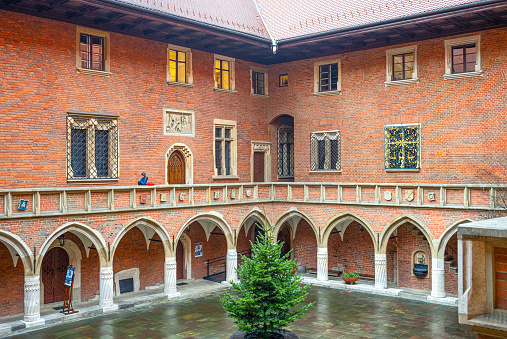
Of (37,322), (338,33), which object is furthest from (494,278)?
(338,33)

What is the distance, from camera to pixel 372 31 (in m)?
19.6

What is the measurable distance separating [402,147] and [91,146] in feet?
39.9

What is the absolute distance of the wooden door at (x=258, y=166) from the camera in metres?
24.5

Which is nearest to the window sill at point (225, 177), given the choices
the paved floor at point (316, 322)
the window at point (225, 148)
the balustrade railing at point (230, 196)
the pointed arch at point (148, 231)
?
the window at point (225, 148)

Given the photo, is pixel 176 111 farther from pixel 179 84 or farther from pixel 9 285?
pixel 9 285

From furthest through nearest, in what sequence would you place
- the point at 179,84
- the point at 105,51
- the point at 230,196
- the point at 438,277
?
the point at 230,196, the point at 179,84, the point at 105,51, the point at 438,277

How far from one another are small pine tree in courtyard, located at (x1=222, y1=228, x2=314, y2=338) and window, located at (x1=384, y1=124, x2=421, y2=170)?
1058cm

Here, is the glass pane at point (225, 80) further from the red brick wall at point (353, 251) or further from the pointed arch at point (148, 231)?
the red brick wall at point (353, 251)

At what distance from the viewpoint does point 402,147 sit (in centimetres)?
2056

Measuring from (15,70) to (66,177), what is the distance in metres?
3.83

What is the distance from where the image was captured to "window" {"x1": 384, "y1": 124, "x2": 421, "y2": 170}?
66.3 feet

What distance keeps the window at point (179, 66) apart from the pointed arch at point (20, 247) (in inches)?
339

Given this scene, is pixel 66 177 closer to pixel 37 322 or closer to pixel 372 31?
pixel 37 322

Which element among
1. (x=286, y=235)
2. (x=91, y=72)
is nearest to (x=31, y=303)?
(x=91, y=72)
